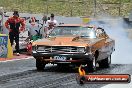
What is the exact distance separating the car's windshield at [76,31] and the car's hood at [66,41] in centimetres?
44

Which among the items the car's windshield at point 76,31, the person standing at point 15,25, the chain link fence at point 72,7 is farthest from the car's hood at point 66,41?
the chain link fence at point 72,7

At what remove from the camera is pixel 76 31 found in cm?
1409

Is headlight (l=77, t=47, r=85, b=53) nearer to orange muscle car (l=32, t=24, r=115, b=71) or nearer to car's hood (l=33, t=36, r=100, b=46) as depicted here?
orange muscle car (l=32, t=24, r=115, b=71)

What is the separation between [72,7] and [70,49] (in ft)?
116

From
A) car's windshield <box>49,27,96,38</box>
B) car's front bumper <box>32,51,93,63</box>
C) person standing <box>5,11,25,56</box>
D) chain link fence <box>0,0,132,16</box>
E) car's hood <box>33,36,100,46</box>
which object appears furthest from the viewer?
chain link fence <box>0,0,132,16</box>

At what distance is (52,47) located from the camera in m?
12.8

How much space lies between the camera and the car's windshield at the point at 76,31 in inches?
550

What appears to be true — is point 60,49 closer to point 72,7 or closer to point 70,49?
point 70,49

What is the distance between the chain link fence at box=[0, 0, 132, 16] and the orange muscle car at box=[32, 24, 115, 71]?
30346 millimetres

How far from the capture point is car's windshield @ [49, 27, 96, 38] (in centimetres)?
1396

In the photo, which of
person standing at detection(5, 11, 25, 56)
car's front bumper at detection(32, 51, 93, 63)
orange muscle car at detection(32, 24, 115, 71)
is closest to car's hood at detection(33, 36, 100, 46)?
orange muscle car at detection(32, 24, 115, 71)

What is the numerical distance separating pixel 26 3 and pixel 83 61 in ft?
128

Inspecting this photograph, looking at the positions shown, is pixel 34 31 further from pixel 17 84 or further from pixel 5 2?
pixel 5 2

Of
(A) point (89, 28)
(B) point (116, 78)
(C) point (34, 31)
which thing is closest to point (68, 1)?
(C) point (34, 31)
